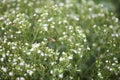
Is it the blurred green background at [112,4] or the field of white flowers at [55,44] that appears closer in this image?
the field of white flowers at [55,44]

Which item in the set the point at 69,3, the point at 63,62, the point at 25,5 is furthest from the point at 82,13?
the point at 63,62

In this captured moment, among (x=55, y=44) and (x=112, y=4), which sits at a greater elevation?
(x=55, y=44)

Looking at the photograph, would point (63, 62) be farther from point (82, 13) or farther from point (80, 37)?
point (82, 13)

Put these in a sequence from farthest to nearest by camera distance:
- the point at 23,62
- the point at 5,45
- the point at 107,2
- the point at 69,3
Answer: the point at 107,2, the point at 69,3, the point at 5,45, the point at 23,62

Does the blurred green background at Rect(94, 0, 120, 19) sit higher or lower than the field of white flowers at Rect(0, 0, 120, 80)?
lower

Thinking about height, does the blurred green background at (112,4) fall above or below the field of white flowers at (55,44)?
below

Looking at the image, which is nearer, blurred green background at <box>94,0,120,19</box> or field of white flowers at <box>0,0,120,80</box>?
field of white flowers at <box>0,0,120,80</box>

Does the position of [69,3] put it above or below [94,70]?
above

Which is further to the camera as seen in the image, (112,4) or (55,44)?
(112,4)
